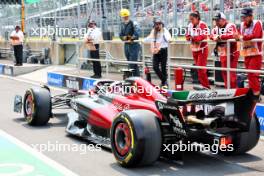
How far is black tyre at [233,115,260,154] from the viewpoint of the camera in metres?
7.19

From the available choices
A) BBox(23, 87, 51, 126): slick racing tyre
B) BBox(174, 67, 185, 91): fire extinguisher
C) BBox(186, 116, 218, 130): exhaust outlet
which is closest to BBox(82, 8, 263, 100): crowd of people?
BBox(174, 67, 185, 91): fire extinguisher

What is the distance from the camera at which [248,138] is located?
23.7 ft

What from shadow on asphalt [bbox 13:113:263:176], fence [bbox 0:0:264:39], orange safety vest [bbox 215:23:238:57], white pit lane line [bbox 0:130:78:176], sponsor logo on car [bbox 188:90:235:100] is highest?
fence [bbox 0:0:264:39]

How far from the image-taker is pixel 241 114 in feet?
22.1

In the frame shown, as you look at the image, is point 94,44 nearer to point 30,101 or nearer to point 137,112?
point 30,101

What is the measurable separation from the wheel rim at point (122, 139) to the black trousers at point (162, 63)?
5612 millimetres

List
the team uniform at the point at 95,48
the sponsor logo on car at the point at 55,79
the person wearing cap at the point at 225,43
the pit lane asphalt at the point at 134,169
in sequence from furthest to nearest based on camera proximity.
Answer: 1. the sponsor logo on car at the point at 55,79
2. the team uniform at the point at 95,48
3. the person wearing cap at the point at 225,43
4. the pit lane asphalt at the point at 134,169

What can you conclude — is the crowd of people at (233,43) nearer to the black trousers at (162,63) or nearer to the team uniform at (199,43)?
the team uniform at (199,43)

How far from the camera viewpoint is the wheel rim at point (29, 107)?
9610mm

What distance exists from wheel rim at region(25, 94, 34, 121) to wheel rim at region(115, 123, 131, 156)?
10.1 ft

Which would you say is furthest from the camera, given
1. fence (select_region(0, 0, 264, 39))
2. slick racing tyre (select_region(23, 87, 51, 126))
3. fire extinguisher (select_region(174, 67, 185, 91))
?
fence (select_region(0, 0, 264, 39))

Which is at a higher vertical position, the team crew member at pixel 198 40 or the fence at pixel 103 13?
the fence at pixel 103 13

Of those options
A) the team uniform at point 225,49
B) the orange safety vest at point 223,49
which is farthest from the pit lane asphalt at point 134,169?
the orange safety vest at point 223,49

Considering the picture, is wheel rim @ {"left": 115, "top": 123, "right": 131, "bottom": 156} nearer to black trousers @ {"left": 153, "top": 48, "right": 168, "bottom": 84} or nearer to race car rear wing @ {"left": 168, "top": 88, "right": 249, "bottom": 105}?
race car rear wing @ {"left": 168, "top": 88, "right": 249, "bottom": 105}
